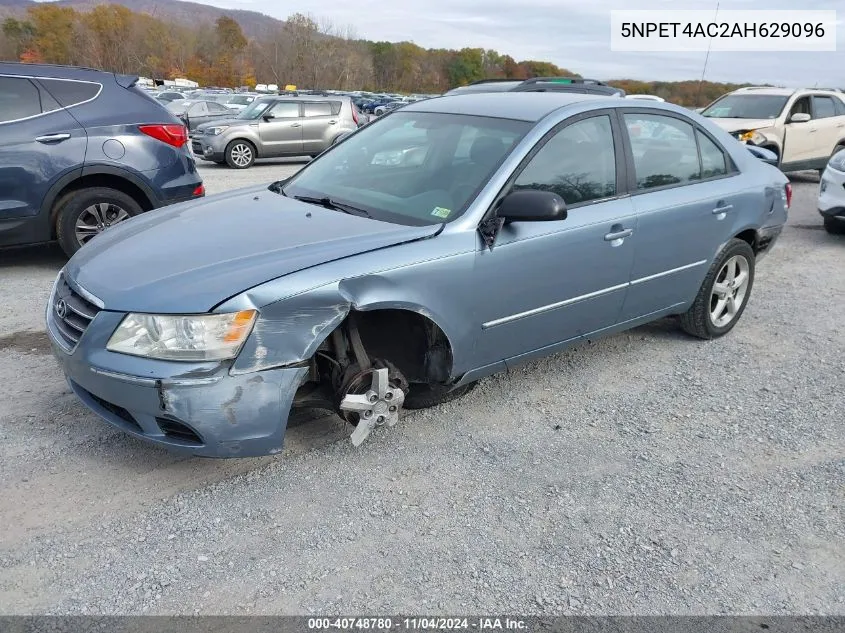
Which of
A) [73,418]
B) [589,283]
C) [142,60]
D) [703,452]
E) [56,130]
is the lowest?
[703,452]

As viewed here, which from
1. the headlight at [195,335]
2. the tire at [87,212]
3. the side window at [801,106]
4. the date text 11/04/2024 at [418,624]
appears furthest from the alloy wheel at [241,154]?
the date text 11/04/2024 at [418,624]

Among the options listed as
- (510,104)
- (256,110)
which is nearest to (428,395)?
(510,104)

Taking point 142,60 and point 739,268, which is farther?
point 142,60

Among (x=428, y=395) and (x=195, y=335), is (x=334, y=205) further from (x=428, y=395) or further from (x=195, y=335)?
(x=195, y=335)

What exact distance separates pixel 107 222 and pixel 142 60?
99.5 metres

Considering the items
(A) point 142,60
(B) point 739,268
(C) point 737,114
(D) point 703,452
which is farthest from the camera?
(A) point 142,60

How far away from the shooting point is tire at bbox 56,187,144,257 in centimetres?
589

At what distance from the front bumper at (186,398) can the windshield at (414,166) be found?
3.50ft

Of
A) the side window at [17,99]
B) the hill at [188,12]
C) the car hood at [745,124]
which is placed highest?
the hill at [188,12]

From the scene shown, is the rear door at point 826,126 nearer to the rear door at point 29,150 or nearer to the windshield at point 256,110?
the windshield at point 256,110

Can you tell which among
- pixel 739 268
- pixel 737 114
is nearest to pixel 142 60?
pixel 737 114

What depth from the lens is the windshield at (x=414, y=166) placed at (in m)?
3.48

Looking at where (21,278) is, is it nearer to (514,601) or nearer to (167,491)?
(167,491)

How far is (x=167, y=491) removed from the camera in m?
2.98
